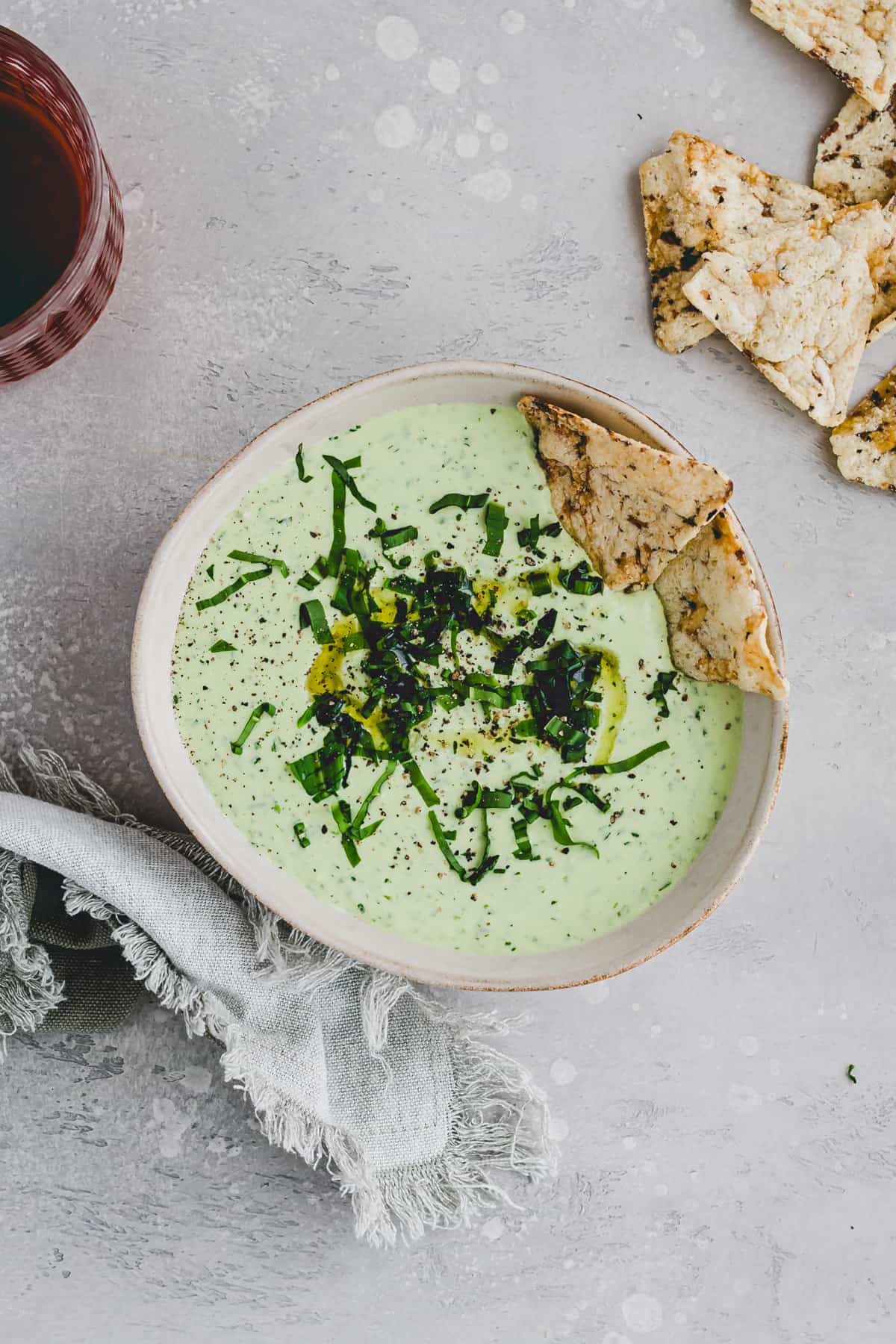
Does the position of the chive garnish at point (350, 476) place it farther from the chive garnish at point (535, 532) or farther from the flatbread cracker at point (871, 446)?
the flatbread cracker at point (871, 446)

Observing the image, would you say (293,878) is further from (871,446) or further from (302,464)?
(871,446)

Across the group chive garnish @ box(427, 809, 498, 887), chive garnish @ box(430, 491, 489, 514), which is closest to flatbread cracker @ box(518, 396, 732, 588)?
chive garnish @ box(430, 491, 489, 514)

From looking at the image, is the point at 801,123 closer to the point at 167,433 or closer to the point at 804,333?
the point at 804,333

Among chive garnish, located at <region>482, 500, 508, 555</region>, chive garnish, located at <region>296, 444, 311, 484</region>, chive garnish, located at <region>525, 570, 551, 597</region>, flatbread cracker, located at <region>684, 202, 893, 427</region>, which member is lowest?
chive garnish, located at <region>296, 444, 311, 484</region>

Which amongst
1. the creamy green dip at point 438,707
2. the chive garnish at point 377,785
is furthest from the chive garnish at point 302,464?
the chive garnish at point 377,785

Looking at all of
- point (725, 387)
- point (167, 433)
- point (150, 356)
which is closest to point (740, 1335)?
point (725, 387)

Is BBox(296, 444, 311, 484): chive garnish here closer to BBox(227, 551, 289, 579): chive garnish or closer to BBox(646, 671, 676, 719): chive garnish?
BBox(227, 551, 289, 579): chive garnish
